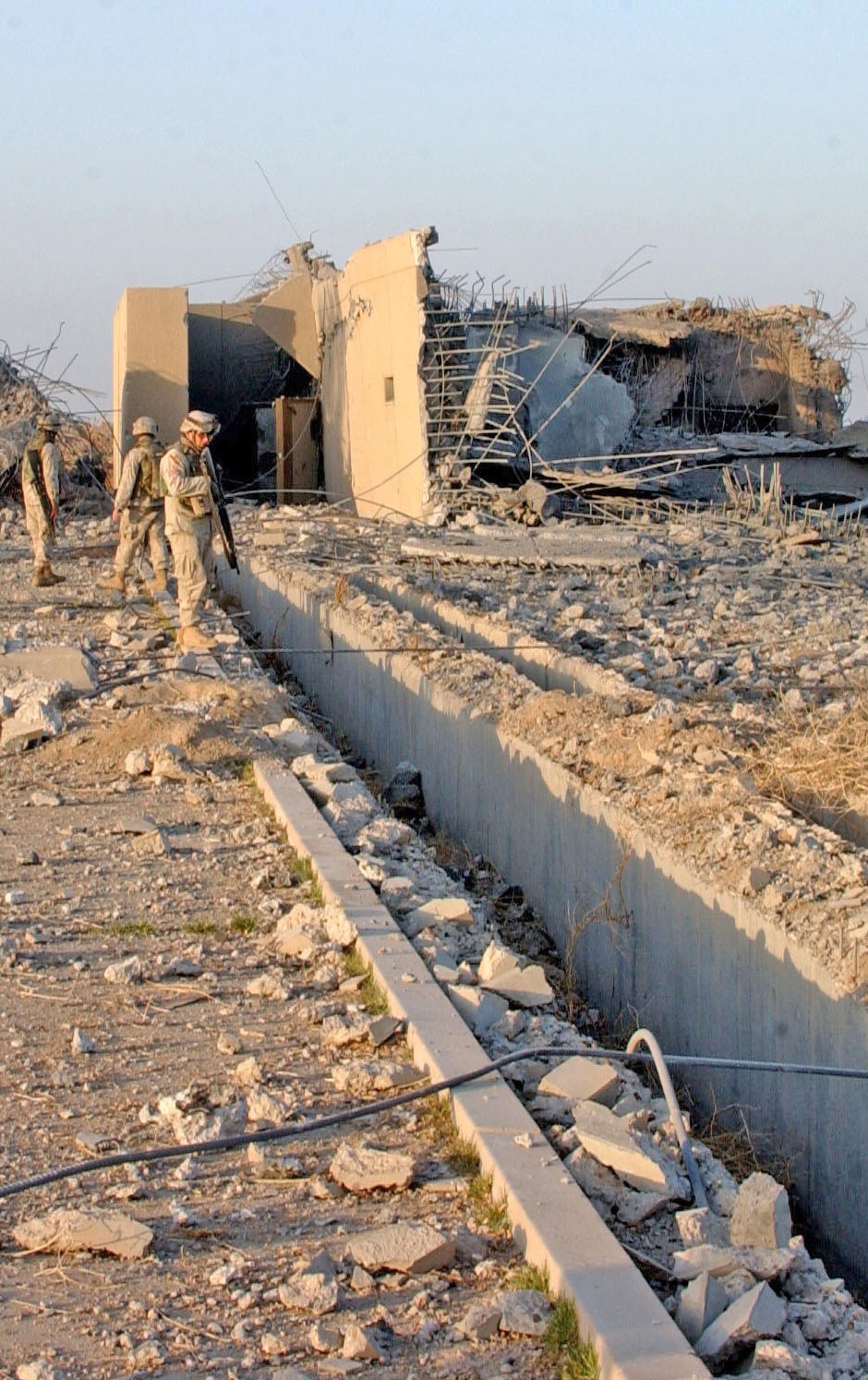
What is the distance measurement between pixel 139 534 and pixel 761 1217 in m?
11.0

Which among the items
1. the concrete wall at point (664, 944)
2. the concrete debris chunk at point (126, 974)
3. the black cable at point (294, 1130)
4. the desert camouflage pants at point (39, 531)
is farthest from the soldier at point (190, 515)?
the black cable at point (294, 1130)

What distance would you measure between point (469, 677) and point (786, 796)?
300 cm

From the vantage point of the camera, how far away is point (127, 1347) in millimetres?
3270

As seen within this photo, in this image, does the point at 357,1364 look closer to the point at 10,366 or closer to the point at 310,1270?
the point at 310,1270

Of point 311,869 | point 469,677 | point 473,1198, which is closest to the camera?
point 473,1198

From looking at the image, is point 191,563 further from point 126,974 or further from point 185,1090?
point 185,1090

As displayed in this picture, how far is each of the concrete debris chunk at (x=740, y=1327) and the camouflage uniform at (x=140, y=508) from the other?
427 inches

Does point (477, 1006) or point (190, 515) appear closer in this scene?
point (477, 1006)

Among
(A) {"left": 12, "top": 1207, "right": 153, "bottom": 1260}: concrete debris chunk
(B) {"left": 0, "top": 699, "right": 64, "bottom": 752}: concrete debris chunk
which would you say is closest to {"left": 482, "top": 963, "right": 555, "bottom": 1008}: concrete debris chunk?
(A) {"left": 12, "top": 1207, "right": 153, "bottom": 1260}: concrete debris chunk

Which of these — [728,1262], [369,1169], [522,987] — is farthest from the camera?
[522,987]

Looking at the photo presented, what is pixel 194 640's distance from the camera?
11.1 metres

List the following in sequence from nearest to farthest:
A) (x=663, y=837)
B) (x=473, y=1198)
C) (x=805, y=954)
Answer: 1. (x=473, y=1198)
2. (x=805, y=954)
3. (x=663, y=837)

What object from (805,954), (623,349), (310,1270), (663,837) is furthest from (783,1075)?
(623,349)

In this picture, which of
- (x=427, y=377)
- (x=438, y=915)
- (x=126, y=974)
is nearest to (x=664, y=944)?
(x=438, y=915)
